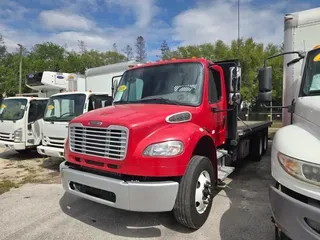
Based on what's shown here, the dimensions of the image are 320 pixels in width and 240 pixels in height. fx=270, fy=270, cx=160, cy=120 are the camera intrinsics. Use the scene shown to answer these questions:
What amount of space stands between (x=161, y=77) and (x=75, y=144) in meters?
1.75

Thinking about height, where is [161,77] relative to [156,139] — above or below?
above

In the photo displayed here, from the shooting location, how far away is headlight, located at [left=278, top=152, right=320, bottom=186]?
7.27ft

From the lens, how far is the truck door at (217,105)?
4.44m

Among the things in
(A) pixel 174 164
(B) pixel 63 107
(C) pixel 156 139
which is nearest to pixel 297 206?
(A) pixel 174 164

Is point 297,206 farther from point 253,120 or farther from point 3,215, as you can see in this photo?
point 253,120

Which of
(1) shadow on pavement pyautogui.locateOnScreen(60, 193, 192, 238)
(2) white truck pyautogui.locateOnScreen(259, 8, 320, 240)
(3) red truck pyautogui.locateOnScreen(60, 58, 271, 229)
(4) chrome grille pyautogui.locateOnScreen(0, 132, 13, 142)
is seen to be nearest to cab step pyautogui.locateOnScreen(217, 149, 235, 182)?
(3) red truck pyautogui.locateOnScreen(60, 58, 271, 229)

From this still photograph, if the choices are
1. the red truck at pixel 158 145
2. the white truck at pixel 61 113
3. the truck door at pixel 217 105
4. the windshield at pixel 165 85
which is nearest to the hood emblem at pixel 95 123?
the red truck at pixel 158 145

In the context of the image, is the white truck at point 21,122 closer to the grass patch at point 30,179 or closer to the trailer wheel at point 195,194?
the grass patch at point 30,179

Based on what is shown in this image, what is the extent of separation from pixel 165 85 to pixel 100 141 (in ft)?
4.97

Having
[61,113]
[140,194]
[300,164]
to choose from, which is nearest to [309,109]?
[300,164]

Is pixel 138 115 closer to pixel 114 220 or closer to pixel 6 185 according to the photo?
pixel 114 220

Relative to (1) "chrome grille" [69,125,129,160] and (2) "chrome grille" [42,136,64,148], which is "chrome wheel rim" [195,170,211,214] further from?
(2) "chrome grille" [42,136,64,148]

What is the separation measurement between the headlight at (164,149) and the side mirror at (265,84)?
4.77 feet

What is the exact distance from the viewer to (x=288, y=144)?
8.39 feet
